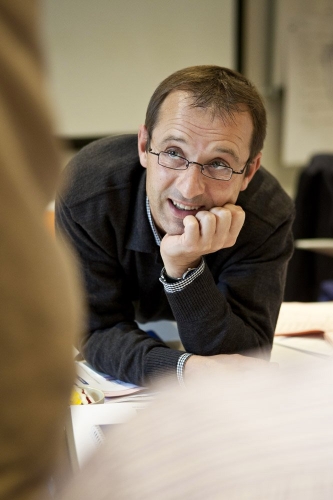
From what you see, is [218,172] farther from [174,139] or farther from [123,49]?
[123,49]

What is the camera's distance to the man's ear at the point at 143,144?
132 centimetres

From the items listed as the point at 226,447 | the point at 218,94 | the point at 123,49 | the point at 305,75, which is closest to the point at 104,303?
the point at 218,94

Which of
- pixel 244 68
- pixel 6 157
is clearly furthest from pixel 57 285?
pixel 244 68

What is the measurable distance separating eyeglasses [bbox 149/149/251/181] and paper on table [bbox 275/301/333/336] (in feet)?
1.67

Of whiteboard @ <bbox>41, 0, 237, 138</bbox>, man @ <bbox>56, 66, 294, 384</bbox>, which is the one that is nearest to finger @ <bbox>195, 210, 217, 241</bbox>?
man @ <bbox>56, 66, 294, 384</bbox>

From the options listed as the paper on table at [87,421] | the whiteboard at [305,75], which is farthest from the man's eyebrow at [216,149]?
the whiteboard at [305,75]

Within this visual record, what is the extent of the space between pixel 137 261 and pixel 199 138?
0.35m

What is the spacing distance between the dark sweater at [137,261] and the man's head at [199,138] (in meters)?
0.10

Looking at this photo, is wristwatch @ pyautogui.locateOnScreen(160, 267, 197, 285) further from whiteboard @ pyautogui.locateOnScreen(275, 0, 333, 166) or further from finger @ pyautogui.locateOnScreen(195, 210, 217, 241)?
whiteboard @ pyautogui.locateOnScreen(275, 0, 333, 166)

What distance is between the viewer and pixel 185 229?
47.7 inches

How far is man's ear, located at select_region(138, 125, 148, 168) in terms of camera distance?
132cm

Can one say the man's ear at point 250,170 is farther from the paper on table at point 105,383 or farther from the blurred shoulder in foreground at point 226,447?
the blurred shoulder in foreground at point 226,447

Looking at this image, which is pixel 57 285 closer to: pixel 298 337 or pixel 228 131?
pixel 228 131

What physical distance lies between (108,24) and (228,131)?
256 cm
